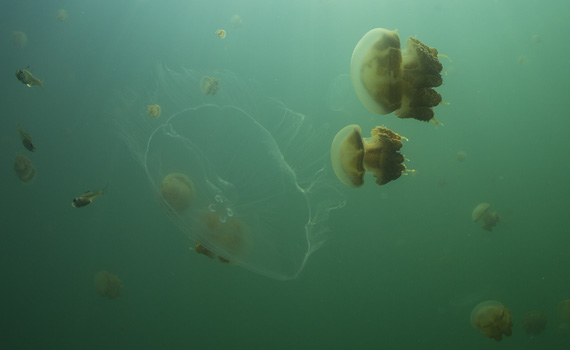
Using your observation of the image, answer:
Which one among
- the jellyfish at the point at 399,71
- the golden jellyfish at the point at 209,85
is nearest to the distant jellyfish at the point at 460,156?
the jellyfish at the point at 399,71

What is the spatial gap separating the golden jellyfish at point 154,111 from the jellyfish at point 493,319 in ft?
22.7

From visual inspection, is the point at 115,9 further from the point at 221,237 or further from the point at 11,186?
the point at 221,237

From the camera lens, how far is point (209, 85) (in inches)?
174

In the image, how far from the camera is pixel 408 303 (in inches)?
356

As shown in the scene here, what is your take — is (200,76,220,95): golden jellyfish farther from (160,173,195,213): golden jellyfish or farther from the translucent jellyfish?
(160,173,195,213): golden jellyfish

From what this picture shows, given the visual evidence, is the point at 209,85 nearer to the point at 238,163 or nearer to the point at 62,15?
the point at 238,163

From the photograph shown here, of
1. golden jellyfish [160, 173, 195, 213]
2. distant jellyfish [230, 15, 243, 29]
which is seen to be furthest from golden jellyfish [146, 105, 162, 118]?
distant jellyfish [230, 15, 243, 29]

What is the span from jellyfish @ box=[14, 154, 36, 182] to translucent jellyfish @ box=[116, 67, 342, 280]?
A: 5.32 meters

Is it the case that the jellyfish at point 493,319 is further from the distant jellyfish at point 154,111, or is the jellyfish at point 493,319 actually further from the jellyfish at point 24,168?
the jellyfish at point 24,168

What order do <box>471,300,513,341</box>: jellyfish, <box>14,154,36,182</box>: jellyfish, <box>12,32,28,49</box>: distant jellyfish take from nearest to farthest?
<box>471,300,513,341</box>: jellyfish → <box>14,154,36,182</box>: jellyfish → <box>12,32,28,49</box>: distant jellyfish

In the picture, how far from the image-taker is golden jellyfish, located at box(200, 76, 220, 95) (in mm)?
3955

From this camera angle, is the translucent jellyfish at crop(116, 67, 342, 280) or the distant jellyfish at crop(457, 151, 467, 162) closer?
the translucent jellyfish at crop(116, 67, 342, 280)

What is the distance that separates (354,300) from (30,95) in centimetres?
943

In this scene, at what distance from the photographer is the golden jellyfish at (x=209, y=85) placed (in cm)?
396
